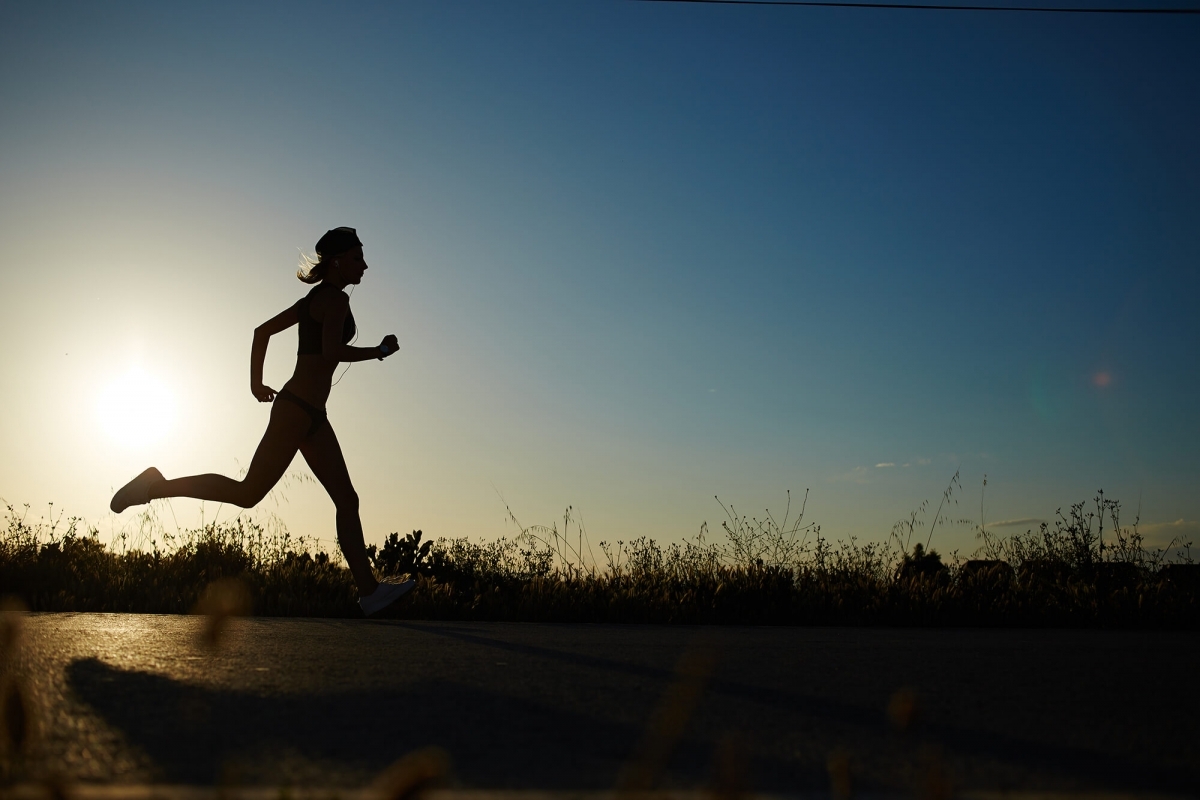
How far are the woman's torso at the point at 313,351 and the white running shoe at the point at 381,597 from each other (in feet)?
3.95

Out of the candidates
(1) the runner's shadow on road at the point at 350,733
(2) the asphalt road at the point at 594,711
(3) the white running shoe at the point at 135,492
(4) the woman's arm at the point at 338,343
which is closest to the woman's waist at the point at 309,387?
(4) the woman's arm at the point at 338,343

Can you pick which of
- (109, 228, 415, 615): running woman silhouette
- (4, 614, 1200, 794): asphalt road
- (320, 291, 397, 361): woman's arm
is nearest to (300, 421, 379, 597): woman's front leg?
(109, 228, 415, 615): running woman silhouette

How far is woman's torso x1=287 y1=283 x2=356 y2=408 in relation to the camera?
5.91 m

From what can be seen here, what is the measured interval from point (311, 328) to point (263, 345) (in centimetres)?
41

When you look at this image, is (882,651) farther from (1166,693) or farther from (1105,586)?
(1105,586)

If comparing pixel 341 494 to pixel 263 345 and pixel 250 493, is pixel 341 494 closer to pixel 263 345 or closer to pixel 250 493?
pixel 250 493

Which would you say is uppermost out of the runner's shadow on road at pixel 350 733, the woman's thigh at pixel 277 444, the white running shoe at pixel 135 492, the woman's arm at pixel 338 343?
the woman's arm at pixel 338 343

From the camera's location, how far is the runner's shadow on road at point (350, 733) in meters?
2.19

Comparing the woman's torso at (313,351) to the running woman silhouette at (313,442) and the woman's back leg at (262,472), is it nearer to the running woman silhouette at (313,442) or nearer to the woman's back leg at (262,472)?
the running woman silhouette at (313,442)

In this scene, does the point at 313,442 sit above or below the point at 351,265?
below

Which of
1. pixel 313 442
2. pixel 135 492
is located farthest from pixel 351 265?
pixel 135 492

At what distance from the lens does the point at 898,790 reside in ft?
7.04

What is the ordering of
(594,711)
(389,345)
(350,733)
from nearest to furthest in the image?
1. (350,733)
2. (594,711)
3. (389,345)

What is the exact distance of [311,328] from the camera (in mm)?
6035
